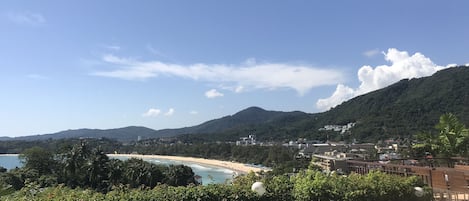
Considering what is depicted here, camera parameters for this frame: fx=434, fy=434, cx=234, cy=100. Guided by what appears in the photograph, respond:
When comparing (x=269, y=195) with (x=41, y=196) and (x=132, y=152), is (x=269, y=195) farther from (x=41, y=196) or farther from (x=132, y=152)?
(x=132, y=152)

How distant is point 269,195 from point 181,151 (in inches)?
5143

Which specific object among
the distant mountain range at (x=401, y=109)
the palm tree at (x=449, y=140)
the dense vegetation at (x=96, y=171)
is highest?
the distant mountain range at (x=401, y=109)

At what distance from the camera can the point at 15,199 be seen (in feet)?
17.0

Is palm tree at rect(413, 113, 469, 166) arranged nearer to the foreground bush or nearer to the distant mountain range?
the foreground bush

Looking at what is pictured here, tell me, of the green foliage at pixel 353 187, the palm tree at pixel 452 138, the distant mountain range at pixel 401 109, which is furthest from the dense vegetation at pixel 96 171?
the green foliage at pixel 353 187

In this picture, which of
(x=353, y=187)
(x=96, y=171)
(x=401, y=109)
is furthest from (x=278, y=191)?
(x=401, y=109)

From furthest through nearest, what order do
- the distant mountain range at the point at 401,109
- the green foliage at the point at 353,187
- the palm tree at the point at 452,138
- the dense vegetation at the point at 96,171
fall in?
the distant mountain range at the point at 401,109 < the dense vegetation at the point at 96,171 < the palm tree at the point at 452,138 < the green foliage at the point at 353,187

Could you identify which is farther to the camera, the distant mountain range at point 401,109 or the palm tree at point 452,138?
the distant mountain range at point 401,109

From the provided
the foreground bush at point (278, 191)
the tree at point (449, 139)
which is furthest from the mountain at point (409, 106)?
the foreground bush at point (278, 191)

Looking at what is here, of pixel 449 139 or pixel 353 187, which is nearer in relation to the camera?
Result: pixel 353 187

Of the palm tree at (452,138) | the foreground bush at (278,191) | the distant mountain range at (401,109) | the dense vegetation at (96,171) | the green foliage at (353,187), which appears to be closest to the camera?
the foreground bush at (278,191)

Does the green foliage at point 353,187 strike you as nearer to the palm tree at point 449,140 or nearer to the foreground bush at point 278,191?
the foreground bush at point 278,191

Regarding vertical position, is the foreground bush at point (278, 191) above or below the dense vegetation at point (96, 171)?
above

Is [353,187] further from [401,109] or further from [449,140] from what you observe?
[401,109]
